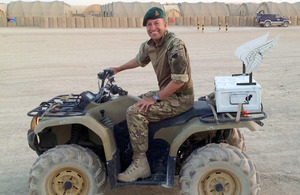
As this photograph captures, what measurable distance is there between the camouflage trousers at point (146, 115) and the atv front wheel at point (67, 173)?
51cm

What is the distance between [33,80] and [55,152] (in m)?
7.70

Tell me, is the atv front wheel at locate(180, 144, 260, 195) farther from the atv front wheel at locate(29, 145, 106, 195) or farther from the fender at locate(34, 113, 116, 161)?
the atv front wheel at locate(29, 145, 106, 195)

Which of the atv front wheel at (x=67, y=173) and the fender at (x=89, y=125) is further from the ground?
the fender at (x=89, y=125)

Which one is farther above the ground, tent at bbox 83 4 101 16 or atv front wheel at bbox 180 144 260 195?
tent at bbox 83 4 101 16

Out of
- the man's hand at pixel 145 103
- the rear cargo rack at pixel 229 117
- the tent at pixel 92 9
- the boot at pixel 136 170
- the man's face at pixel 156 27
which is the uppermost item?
the tent at pixel 92 9

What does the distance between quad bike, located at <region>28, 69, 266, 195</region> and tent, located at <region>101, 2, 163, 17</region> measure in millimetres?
51975

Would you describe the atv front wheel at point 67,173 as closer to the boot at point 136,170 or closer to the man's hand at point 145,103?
the boot at point 136,170

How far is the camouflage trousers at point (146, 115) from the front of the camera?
3.56 m

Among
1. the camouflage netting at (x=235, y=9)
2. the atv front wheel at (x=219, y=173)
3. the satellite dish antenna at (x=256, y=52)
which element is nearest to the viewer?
the satellite dish antenna at (x=256, y=52)

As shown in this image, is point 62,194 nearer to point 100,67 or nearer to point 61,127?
point 61,127

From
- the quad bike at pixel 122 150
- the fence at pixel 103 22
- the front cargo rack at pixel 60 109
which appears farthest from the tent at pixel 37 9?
the quad bike at pixel 122 150

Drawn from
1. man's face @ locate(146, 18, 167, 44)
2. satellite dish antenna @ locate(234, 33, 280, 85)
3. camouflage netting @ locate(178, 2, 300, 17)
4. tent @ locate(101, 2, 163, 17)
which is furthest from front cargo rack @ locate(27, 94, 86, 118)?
camouflage netting @ locate(178, 2, 300, 17)

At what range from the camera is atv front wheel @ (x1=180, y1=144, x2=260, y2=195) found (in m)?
3.39

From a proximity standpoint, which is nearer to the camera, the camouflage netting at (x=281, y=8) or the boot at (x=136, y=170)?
the boot at (x=136, y=170)
